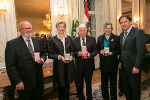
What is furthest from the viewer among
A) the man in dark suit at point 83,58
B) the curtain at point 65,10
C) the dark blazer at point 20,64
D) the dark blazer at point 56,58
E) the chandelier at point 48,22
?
the curtain at point 65,10

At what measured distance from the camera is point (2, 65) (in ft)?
12.0

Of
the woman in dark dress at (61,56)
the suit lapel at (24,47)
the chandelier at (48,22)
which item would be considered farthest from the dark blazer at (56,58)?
the chandelier at (48,22)

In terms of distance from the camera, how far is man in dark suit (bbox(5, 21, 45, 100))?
164 cm

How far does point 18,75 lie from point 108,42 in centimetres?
171

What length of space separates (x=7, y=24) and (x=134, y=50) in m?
3.55

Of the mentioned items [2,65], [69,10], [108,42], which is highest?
[69,10]

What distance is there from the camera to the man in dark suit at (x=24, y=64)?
1639 millimetres

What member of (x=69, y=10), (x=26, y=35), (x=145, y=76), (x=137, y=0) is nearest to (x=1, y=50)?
(x=26, y=35)

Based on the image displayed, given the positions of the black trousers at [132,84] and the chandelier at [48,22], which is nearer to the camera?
the black trousers at [132,84]

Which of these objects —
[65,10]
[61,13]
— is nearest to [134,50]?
[61,13]

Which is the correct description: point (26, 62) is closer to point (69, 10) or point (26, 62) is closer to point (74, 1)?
point (69, 10)

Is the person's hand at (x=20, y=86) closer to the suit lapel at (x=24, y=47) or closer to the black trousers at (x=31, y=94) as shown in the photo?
the black trousers at (x=31, y=94)

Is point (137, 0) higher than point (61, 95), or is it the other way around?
point (137, 0)

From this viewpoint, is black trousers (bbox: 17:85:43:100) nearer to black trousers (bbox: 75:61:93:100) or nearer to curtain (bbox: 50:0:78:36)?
→ black trousers (bbox: 75:61:93:100)
